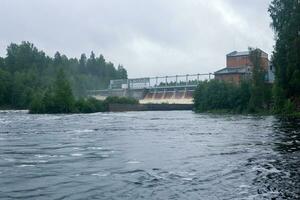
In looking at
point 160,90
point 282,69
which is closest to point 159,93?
point 160,90

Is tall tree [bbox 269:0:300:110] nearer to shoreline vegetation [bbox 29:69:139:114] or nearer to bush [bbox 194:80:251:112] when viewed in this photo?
bush [bbox 194:80:251:112]

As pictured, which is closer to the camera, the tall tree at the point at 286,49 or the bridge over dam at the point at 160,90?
the tall tree at the point at 286,49

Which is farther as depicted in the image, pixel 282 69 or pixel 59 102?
pixel 59 102

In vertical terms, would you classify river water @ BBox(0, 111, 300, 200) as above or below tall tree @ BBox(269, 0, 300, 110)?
below

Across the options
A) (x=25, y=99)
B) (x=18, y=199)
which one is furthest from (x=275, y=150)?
(x=25, y=99)

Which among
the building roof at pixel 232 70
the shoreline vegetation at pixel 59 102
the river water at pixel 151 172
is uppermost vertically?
the building roof at pixel 232 70

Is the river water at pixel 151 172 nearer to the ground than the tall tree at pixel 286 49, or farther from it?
nearer to the ground

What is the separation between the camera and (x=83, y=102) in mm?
122125

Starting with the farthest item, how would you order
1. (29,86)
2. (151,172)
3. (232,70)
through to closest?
1. (29,86)
2. (232,70)
3. (151,172)

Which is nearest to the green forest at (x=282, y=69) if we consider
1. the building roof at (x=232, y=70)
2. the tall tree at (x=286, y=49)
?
the tall tree at (x=286, y=49)

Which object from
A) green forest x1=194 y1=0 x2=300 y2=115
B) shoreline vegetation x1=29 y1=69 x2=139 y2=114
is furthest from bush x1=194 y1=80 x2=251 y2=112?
shoreline vegetation x1=29 y1=69 x2=139 y2=114

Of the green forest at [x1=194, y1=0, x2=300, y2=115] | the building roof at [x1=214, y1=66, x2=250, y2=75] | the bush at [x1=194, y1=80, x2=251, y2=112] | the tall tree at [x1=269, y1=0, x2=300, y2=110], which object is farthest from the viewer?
the building roof at [x1=214, y1=66, x2=250, y2=75]

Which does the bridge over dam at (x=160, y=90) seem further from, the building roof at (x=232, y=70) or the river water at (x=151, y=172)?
the river water at (x=151, y=172)

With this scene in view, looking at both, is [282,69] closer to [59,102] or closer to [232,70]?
[59,102]
